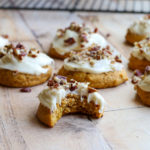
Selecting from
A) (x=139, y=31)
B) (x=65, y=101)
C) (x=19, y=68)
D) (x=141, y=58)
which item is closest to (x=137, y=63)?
(x=141, y=58)

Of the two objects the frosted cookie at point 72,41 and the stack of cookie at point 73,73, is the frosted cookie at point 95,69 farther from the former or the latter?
the frosted cookie at point 72,41

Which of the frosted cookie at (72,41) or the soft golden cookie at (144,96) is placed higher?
the frosted cookie at (72,41)

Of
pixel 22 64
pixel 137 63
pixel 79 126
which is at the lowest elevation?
pixel 79 126

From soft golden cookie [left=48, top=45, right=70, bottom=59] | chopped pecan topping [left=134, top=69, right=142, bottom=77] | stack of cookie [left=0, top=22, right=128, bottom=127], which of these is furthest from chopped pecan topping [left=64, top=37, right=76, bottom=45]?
chopped pecan topping [left=134, top=69, right=142, bottom=77]

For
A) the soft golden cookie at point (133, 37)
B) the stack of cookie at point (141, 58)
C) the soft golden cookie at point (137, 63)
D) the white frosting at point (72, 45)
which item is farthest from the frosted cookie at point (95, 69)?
the soft golden cookie at point (133, 37)

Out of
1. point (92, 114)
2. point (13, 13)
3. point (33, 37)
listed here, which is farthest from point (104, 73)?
point (13, 13)

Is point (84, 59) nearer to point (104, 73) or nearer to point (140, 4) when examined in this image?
point (104, 73)

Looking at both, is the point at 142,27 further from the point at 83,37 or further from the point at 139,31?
the point at 83,37
